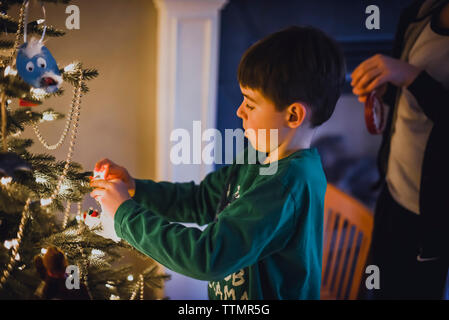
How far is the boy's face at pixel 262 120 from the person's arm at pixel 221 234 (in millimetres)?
112

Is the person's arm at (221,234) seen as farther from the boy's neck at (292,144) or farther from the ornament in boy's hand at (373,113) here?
the ornament in boy's hand at (373,113)

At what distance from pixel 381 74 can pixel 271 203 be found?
1.93 ft

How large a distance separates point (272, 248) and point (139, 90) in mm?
841

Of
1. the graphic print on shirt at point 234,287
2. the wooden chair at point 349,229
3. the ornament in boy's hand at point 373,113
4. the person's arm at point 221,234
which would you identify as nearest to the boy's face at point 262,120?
the person's arm at point 221,234

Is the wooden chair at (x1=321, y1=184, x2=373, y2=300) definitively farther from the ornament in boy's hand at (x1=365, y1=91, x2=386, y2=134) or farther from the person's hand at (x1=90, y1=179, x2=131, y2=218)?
the person's hand at (x1=90, y1=179, x2=131, y2=218)

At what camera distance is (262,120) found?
738 mm

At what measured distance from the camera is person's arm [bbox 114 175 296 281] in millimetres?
635

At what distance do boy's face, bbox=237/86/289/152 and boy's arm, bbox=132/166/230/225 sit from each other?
186 millimetres

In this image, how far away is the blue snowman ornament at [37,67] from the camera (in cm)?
59

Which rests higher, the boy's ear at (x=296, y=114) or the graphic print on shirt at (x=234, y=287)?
the boy's ear at (x=296, y=114)

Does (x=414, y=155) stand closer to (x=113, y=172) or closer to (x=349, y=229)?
(x=349, y=229)

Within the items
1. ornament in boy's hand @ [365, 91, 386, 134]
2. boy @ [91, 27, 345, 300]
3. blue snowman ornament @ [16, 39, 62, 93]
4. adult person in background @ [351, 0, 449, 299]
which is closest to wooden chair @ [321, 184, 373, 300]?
adult person in background @ [351, 0, 449, 299]

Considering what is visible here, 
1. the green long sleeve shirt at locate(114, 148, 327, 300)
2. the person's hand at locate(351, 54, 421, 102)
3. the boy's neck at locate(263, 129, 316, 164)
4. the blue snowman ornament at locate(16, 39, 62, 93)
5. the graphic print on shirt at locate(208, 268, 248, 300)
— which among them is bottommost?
the graphic print on shirt at locate(208, 268, 248, 300)
